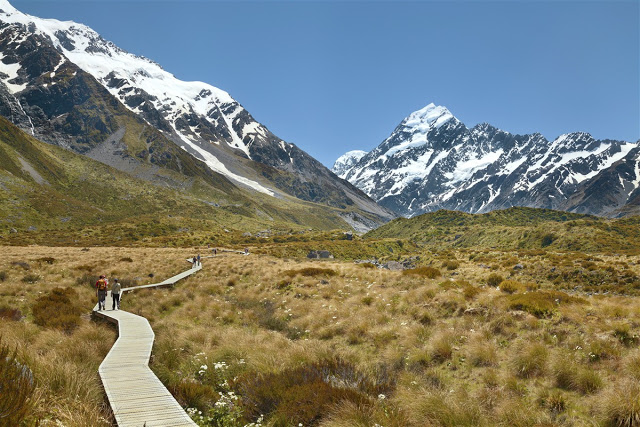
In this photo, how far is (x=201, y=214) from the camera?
15888 centimetres

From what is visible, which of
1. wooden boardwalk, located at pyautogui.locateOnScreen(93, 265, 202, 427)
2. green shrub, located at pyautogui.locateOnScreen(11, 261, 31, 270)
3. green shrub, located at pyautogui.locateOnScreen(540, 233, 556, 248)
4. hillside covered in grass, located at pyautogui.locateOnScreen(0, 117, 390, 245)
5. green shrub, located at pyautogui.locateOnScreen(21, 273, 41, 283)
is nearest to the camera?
wooden boardwalk, located at pyautogui.locateOnScreen(93, 265, 202, 427)

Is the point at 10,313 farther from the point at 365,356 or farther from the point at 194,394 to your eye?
the point at 365,356

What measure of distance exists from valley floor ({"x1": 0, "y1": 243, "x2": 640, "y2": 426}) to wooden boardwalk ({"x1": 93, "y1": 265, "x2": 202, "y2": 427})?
12.7 inches

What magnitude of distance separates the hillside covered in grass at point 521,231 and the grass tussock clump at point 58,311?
201 ft

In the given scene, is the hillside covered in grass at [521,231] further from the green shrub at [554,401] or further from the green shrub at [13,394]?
the green shrub at [13,394]

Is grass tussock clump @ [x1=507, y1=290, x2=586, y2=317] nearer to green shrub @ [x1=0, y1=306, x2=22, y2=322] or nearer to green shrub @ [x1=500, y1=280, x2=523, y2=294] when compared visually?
green shrub @ [x1=500, y1=280, x2=523, y2=294]

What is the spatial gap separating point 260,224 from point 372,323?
15962cm

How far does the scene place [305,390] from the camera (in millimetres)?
8117

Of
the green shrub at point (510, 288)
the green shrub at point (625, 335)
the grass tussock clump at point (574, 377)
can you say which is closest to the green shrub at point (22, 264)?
the green shrub at point (510, 288)

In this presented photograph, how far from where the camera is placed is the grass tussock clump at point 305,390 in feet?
24.4

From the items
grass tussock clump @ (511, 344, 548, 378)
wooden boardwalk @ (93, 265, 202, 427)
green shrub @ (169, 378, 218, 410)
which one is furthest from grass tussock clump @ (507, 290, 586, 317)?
wooden boardwalk @ (93, 265, 202, 427)

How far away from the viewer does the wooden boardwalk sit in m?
6.85

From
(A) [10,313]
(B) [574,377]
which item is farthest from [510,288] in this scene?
(A) [10,313]

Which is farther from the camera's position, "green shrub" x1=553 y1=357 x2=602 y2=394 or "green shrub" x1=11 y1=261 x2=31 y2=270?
"green shrub" x1=11 y1=261 x2=31 y2=270
